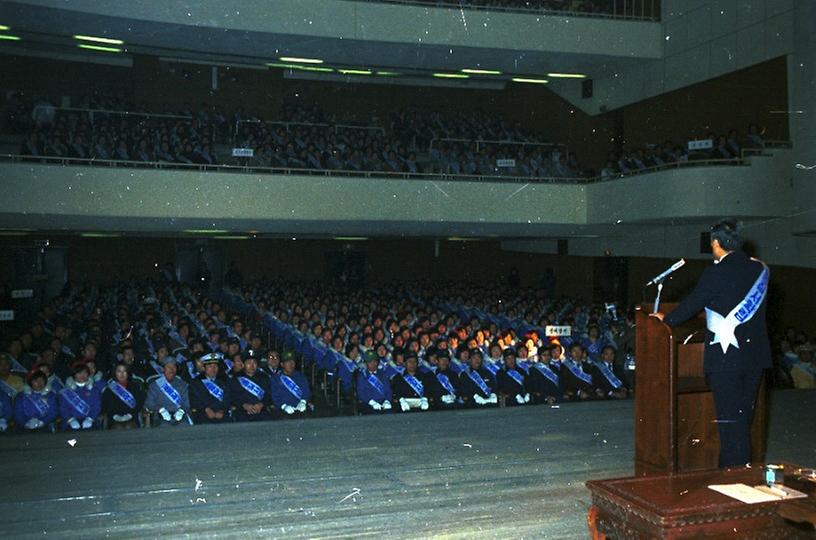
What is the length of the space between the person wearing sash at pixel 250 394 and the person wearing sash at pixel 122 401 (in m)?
0.84

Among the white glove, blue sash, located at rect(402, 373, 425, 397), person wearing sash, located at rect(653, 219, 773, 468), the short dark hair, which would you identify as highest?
the short dark hair

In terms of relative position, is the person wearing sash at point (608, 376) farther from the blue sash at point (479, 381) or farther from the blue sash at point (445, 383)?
the blue sash at point (445, 383)

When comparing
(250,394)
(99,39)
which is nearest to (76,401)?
(250,394)

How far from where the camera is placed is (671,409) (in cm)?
364

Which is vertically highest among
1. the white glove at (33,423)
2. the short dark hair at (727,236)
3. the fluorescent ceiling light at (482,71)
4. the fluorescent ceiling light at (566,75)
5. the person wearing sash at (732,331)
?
the fluorescent ceiling light at (482,71)

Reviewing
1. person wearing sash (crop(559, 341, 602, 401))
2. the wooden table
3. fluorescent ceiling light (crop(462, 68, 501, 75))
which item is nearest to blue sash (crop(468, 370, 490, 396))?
person wearing sash (crop(559, 341, 602, 401))

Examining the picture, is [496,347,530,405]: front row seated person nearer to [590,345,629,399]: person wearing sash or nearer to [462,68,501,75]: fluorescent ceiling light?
[590,345,629,399]: person wearing sash

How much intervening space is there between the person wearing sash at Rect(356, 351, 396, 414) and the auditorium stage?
6.49 ft

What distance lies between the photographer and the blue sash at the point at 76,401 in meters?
6.62

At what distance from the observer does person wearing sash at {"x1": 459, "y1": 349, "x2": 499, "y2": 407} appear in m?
7.83

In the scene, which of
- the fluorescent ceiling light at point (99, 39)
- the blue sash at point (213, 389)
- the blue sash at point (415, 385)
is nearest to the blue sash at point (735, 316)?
the blue sash at point (415, 385)

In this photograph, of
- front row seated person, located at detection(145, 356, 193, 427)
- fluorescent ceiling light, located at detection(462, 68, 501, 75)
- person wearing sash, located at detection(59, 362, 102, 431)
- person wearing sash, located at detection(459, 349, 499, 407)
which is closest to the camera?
person wearing sash, located at detection(59, 362, 102, 431)

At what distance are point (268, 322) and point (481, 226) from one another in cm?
492

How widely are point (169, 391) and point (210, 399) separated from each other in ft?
1.21
